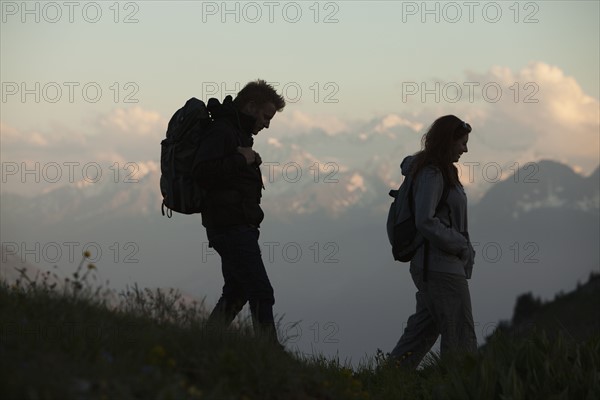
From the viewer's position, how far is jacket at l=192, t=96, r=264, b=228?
7824 millimetres

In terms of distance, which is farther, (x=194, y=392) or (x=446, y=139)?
(x=446, y=139)

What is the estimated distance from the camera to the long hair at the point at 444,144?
8.38 metres

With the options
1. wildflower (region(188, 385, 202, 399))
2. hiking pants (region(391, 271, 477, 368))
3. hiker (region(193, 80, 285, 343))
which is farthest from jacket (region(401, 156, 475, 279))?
wildflower (region(188, 385, 202, 399))

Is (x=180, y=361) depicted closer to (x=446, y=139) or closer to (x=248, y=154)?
(x=248, y=154)

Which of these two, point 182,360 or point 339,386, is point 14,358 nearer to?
point 182,360

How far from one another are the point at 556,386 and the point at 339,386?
177 centimetres

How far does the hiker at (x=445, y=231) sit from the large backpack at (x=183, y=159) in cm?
185

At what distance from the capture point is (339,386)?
6.80 meters

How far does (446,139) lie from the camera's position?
838cm

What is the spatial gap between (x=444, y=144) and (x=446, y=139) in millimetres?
46

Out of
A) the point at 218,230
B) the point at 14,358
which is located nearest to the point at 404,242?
the point at 218,230

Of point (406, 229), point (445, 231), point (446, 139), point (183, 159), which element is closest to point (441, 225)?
point (445, 231)

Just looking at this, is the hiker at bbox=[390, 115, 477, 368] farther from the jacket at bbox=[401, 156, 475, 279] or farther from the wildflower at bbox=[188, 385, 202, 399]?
the wildflower at bbox=[188, 385, 202, 399]

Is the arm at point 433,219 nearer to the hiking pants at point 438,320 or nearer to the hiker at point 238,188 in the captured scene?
the hiking pants at point 438,320
